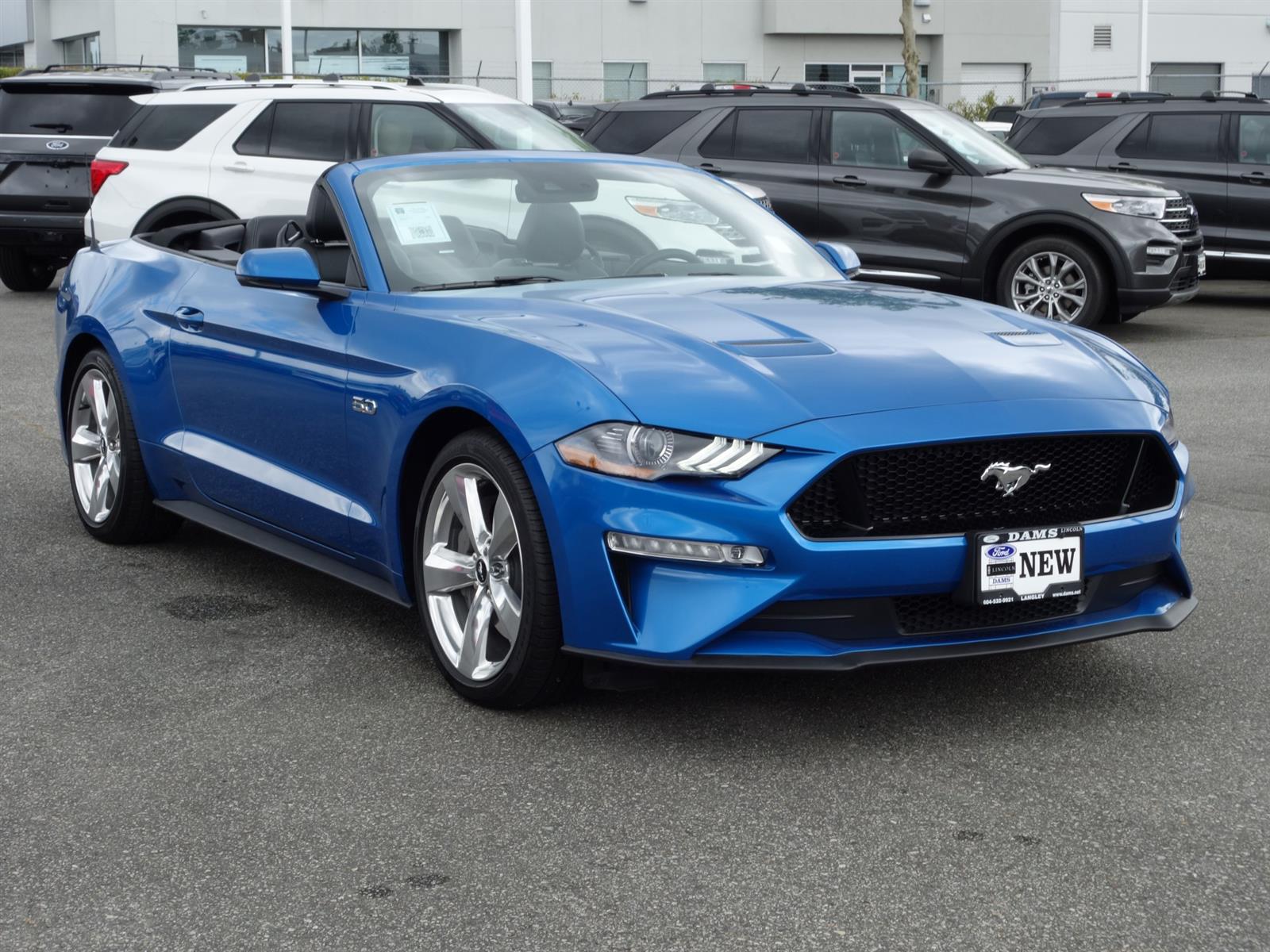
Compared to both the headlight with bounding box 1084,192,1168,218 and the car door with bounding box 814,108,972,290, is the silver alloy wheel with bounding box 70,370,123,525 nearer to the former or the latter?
the car door with bounding box 814,108,972,290

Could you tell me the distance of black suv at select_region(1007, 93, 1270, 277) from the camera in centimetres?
1540

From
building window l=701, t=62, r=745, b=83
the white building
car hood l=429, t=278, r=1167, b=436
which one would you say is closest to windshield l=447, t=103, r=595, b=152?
car hood l=429, t=278, r=1167, b=436

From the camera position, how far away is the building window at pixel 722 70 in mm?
46156

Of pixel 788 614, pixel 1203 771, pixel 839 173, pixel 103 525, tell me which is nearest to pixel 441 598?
pixel 788 614

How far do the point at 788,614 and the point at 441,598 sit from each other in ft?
3.67

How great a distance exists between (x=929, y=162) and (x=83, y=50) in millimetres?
34807

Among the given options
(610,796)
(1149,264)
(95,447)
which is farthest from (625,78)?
(610,796)

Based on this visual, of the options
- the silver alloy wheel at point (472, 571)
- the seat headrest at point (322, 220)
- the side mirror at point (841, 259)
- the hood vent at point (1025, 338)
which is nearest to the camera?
the silver alloy wheel at point (472, 571)

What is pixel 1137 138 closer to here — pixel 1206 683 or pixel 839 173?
pixel 839 173

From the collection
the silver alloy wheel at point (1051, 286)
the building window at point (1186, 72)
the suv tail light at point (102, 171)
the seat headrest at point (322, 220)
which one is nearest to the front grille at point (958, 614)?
the seat headrest at point (322, 220)

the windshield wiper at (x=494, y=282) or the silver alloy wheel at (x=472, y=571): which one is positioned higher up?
the windshield wiper at (x=494, y=282)

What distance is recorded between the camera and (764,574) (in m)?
4.08

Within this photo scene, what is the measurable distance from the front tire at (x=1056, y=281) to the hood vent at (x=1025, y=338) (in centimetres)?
842

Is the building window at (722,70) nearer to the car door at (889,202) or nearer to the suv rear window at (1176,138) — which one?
the suv rear window at (1176,138)
